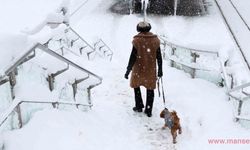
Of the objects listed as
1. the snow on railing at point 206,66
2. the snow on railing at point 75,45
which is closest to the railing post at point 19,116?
the snow on railing at point 206,66

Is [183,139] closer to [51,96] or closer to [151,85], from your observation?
[151,85]

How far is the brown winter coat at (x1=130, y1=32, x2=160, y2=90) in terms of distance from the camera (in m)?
6.14

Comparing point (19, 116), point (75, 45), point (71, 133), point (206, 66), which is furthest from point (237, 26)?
point (19, 116)

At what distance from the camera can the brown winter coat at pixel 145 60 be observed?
614 cm

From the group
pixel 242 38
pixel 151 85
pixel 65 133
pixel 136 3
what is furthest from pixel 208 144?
pixel 136 3

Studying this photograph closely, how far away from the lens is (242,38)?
43.2 feet

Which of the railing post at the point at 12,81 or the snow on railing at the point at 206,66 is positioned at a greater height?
the railing post at the point at 12,81

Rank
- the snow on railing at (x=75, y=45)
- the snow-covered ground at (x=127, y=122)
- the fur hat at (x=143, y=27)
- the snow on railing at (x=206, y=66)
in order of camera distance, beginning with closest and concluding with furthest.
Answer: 1. the snow-covered ground at (x=127, y=122)
2. the snow on railing at (x=206, y=66)
3. the fur hat at (x=143, y=27)
4. the snow on railing at (x=75, y=45)

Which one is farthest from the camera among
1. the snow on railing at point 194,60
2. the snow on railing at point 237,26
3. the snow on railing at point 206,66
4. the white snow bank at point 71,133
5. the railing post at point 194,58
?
the snow on railing at point 237,26

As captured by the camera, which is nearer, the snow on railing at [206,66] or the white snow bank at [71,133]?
the white snow bank at [71,133]

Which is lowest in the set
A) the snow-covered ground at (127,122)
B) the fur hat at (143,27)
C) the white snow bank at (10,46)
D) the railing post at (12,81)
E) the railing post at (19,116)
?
the snow-covered ground at (127,122)

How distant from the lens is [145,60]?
627 centimetres

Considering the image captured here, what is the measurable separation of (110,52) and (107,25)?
9.67 ft

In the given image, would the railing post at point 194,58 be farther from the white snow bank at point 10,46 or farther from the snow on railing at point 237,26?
the white snow bank at point 10,46
